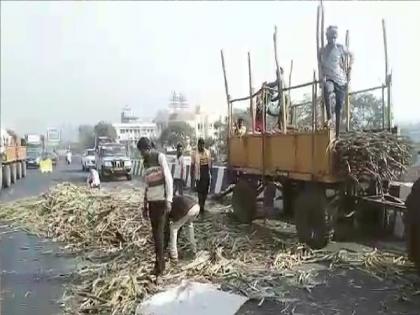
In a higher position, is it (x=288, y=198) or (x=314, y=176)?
(x=314, y=176)

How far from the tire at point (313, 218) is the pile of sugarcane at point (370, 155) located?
761 millimetres

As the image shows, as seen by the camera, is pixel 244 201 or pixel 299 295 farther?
pixel 244 201

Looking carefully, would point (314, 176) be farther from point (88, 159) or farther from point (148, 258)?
point (88, 159)

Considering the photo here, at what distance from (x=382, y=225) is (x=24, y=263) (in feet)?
19.6

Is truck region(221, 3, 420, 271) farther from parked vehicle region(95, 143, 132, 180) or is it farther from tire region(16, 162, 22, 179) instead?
tire region(16, 162, 22, 179)

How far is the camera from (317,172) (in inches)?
355

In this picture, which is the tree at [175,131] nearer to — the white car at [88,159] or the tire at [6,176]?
the white car at [88,159]

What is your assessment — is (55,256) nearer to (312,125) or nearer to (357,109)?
(312,125)

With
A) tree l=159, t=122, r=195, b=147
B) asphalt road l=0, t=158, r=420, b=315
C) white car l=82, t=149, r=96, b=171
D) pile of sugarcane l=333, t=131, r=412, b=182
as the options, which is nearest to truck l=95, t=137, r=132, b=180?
tree l=159, t=122, r=195, b=147

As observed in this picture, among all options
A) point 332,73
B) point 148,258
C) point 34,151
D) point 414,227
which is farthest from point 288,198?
point 34,151

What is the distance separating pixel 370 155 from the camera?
859 centimetres

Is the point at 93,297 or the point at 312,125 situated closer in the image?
the point at 93,297

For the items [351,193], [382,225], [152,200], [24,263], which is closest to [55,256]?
[24,263]

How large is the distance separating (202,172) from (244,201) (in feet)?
5.35
